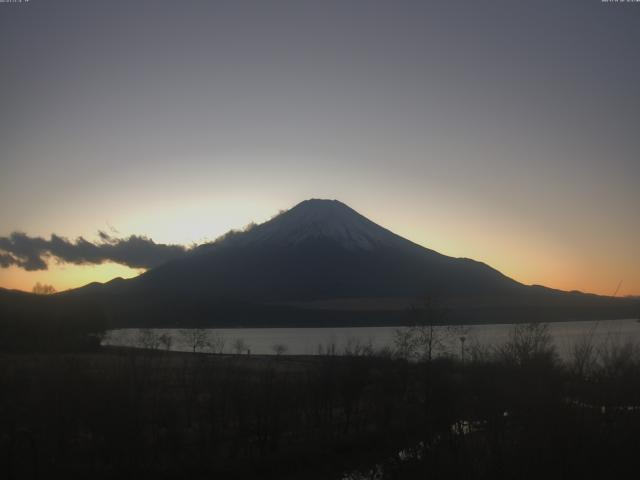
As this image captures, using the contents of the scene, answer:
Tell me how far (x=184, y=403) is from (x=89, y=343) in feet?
105

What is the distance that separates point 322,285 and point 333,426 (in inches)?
5374

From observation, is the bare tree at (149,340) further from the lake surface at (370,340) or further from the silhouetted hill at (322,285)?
the silhouetted hill at (322,285)

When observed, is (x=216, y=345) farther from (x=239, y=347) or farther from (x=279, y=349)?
(x=279, y=349)

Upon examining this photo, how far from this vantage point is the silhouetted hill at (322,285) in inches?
4483

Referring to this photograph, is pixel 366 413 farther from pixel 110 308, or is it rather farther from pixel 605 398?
pixel 110 308

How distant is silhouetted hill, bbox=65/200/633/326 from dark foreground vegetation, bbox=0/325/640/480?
228 feet

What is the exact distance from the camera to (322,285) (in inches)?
6260

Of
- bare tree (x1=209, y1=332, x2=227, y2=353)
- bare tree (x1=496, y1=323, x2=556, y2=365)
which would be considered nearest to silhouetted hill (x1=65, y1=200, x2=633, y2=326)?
bare tree (x1=209, y1=332, x2=227, y2=353)

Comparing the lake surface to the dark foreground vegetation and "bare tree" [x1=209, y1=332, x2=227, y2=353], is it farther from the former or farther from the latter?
the dark foreground vegetation

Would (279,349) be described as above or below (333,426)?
above

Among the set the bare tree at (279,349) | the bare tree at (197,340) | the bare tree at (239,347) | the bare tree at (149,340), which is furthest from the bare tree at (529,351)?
the bare tree at (197,340)

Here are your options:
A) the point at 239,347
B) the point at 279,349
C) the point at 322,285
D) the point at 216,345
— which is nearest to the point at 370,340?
the point at 279,349

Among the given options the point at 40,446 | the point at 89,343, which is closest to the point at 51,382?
the point at 40,446

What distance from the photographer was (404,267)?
156125mm
